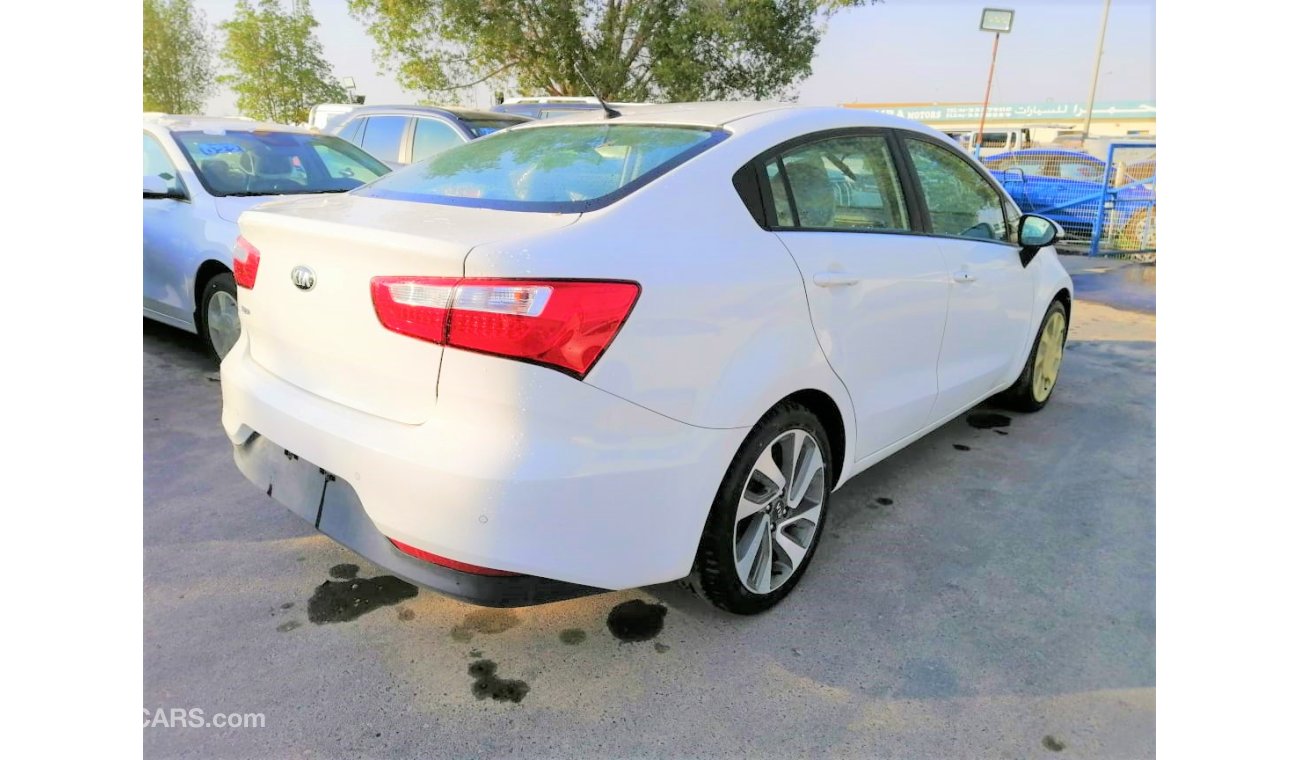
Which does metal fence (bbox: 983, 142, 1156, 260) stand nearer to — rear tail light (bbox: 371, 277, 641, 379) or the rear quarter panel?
the rear quarter panel

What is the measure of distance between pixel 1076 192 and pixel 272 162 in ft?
37.6

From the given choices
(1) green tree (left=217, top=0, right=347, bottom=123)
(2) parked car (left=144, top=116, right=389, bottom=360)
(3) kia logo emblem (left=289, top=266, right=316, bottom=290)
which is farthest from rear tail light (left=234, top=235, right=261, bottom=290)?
(1) green tree (left=217, top=0, right=347, bottom=123)

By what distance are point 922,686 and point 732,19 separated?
41.4 ft

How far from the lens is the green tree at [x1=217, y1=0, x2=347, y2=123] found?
62.2ft

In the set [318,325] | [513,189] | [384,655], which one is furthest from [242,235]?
[384,655]

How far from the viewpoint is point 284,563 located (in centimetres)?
279

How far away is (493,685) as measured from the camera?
2211 mm

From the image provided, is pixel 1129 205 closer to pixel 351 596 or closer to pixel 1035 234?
pixel 1035 234

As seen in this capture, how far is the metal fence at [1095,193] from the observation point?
11.4m

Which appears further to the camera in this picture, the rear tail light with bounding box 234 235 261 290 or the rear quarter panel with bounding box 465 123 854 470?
the rear tail light with bounding box 234 235 261 290

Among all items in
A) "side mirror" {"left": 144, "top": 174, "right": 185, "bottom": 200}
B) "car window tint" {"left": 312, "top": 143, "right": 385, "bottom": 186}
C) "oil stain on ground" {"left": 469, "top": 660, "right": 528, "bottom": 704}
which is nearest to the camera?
"oil stain on ground" {"left": 469, "top": 660, "right": 528, "bottom": 704}

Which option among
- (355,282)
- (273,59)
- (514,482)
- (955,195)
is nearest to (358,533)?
(514,482)

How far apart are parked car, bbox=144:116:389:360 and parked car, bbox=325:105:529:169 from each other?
2.25m

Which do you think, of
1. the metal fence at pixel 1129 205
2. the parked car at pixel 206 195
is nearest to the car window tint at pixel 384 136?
the parked car at pixel 206 195
